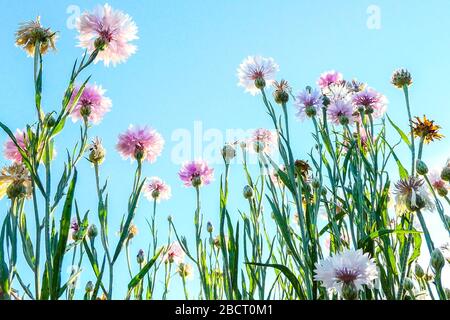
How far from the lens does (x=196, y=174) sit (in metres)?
1.67

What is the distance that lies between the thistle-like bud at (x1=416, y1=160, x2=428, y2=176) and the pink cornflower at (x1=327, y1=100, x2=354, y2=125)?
0.33m

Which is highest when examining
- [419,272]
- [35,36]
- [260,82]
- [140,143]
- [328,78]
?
[328,78]

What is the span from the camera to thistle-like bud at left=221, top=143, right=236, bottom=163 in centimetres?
145

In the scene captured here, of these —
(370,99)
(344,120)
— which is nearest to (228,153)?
(344,120)

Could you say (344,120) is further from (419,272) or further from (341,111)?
(419,272)

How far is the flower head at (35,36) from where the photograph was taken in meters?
1.11

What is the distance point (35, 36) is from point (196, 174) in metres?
0.72

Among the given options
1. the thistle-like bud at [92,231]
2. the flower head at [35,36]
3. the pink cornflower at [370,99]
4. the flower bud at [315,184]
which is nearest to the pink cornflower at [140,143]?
the thistle-like bud at [92,231]

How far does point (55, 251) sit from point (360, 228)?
0.64 m

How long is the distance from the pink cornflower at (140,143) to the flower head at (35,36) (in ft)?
1.09

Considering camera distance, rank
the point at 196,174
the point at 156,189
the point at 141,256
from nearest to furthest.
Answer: the point at 196,174, the point at 141,256, the point at 156,189

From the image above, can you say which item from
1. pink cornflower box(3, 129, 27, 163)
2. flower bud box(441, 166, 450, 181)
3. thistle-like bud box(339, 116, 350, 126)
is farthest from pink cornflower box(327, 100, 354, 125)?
pink cornflower box(3, 129, 27, 163)

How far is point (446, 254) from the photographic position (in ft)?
4.12

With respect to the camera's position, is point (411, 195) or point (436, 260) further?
point (411, 195)
